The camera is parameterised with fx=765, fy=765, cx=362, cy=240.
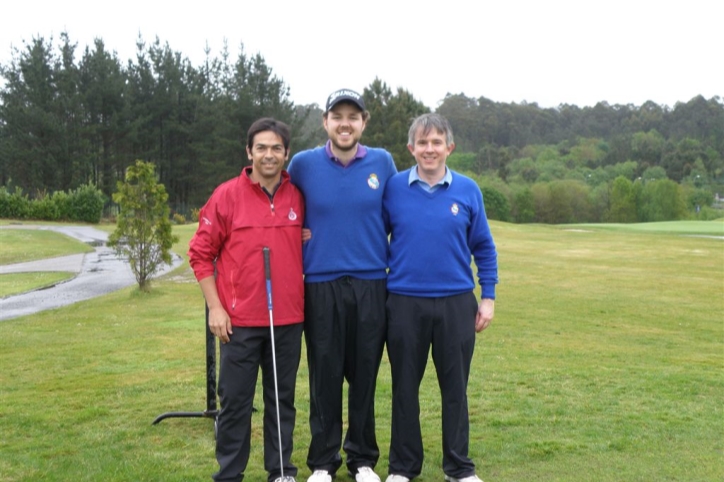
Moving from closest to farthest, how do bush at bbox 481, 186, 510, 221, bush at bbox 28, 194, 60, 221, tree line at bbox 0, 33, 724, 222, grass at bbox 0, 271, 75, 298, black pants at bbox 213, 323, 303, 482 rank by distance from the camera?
1. black pants at bbox 213, 323, 303, 482
2. grass at bbox 0, 271, 75, 298
3. bush at bbox 28, 194, 60, 221
4. tree line at bbox 0, 33, 724, 222
5. bush at bbox 481, 186, 510, 221

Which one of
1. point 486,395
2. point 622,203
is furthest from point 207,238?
point 622,203

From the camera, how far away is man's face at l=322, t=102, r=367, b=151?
4320 mm

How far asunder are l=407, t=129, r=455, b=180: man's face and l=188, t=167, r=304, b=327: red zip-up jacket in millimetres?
755

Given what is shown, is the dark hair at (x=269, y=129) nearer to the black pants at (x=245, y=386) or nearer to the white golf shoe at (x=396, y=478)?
the black pants at (x=245, y=386)

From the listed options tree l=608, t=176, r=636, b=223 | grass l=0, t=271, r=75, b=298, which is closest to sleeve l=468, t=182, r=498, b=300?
grass l=0, t=271, r=75, b=298

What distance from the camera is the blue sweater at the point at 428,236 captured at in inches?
170

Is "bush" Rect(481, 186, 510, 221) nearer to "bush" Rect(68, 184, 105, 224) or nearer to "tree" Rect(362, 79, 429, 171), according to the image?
"tree" Rect(362, 79, 429, 171)

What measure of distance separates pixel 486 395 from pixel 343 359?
2.70m

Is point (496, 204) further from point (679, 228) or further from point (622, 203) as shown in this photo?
point (679, 228)

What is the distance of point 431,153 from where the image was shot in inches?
171

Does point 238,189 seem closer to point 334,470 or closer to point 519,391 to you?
point 334,470

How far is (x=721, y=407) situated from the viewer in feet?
21.1

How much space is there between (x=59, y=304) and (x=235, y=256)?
11.3 meters

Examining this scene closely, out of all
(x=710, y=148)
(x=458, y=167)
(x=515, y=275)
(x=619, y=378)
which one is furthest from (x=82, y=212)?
(x=710, y=148)
